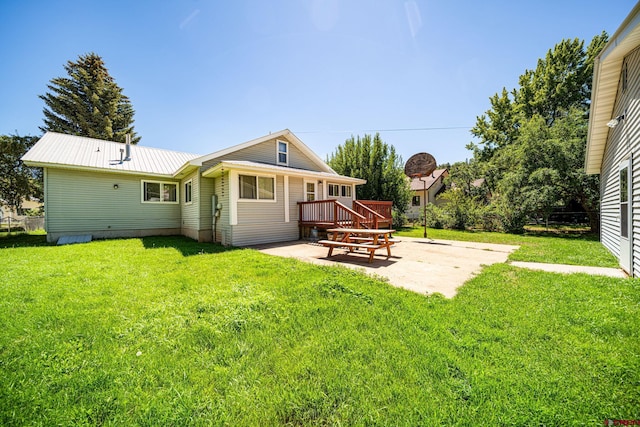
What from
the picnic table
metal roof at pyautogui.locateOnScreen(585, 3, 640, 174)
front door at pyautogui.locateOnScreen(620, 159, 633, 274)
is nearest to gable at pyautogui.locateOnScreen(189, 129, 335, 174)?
the picnic table

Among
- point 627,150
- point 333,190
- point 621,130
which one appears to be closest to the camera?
point 627,150

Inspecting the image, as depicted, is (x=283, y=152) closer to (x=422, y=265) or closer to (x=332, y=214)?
(x=332, y=214)

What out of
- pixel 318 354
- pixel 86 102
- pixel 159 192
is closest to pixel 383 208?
pixel 318 354

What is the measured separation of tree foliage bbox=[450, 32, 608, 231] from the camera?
500 inches

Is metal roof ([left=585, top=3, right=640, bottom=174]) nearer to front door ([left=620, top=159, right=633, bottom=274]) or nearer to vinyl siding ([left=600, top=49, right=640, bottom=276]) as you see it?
vinyl siding ([left=600, top=49, right=640, bottom=276])

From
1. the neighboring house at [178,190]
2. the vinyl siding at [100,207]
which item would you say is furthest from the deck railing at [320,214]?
the vinyl siding at [100,207]

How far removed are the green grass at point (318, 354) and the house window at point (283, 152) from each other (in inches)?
359

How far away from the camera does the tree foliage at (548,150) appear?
41.6ft

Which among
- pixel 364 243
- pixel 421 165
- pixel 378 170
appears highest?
pixel 378 170

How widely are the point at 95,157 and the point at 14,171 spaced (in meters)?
12.5

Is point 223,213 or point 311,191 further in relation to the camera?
point 311,191

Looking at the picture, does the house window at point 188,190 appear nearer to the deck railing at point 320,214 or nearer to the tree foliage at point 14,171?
the deck railing at point 320,214

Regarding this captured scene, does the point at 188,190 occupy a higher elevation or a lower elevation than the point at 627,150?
lower

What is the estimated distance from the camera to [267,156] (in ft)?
38.5
